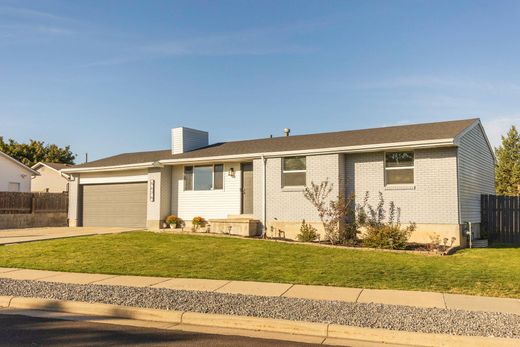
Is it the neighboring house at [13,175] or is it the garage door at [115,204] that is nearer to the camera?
the garage door at [115,204]

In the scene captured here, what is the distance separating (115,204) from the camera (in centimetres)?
2338

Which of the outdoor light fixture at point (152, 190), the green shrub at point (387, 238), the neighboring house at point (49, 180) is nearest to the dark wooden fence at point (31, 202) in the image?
the outdoor light fixture at point (152, 190)

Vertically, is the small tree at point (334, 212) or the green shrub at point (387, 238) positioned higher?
the small tree at point (334, 212)

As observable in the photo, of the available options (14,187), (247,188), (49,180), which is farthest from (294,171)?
(49,180)

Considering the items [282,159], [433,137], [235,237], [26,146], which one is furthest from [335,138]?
[26,146]

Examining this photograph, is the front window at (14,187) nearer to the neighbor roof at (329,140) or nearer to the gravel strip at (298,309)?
the neighbor roof at (329,140)

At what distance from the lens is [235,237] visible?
16969mm

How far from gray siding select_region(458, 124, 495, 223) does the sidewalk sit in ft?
25.7

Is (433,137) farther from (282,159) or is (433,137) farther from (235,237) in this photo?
(235,237)

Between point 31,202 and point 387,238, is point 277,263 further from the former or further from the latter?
point 31,202

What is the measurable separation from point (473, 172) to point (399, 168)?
3.29 metres

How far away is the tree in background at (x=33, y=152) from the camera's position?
49.5 m

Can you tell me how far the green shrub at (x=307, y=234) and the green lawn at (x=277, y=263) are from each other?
156cm

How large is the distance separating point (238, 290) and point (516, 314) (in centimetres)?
483
